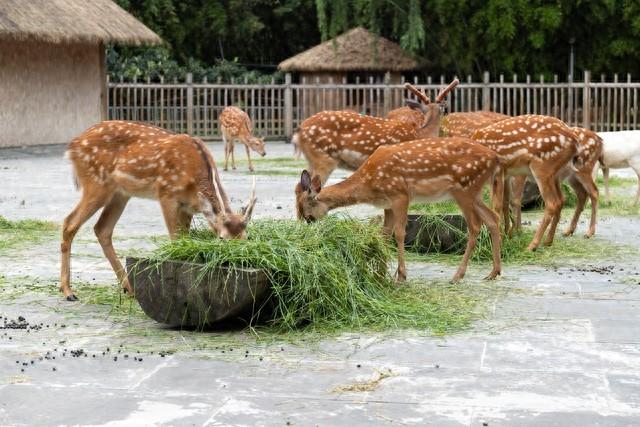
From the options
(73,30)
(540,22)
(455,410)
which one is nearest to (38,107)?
(73,30)

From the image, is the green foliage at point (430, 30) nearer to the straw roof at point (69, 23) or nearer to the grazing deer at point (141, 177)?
the straw roof at point (69, 23)

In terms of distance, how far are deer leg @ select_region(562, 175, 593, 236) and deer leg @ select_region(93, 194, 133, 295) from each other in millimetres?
5260

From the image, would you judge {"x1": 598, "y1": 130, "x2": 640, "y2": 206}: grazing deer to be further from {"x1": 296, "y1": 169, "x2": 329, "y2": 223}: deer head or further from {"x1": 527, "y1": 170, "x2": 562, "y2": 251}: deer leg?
{"x1": 296, "y1": 169, "x2": 329, "y2": 223}: deer head

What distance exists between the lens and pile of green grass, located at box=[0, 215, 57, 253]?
39.3 ft

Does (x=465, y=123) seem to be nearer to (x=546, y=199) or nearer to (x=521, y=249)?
(x=546, y=199)

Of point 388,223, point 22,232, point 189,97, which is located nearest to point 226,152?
point 189,97

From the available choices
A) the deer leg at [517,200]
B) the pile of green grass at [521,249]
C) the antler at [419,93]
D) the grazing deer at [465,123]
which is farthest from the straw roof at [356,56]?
the pile of green grass at [521,249]

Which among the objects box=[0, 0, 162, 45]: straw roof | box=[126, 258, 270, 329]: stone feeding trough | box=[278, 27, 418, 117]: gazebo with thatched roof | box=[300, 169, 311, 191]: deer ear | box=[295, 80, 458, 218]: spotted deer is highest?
box=[0, 0, 162, 45]: straw roof

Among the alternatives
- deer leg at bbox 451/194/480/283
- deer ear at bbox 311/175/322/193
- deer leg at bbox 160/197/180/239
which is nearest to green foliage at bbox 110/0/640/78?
deer leg at bbox 451/194/480/283

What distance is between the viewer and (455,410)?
6.07 meters

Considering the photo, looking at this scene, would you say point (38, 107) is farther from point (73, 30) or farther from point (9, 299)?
point (9, 299)

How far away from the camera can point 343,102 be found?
30484 mm

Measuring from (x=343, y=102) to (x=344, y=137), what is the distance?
18.1 metres

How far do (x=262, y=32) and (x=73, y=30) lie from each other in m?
12.9
